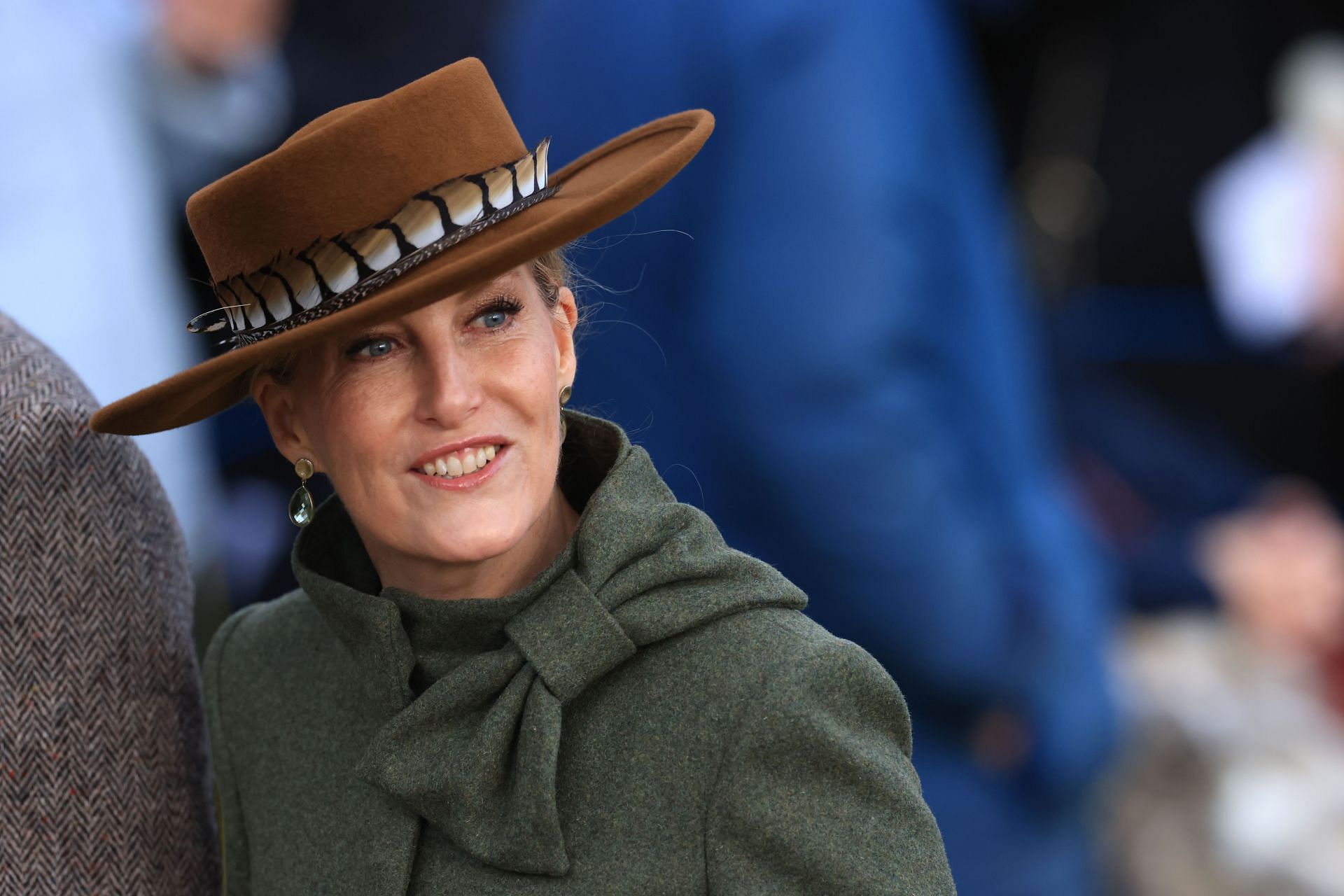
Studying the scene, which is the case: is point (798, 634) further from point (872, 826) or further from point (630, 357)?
point (630, 357)

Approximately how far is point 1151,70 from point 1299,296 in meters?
1.00

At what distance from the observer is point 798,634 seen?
1.37m

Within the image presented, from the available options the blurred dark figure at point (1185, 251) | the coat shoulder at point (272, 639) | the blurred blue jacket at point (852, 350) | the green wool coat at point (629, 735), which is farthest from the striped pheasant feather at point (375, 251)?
the blurred dark figure at point (1185, 251)

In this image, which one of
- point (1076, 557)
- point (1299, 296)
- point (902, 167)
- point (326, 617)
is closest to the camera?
point (326, 617)

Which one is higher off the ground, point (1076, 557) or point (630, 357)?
point (630, 357)

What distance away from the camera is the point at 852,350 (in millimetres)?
2941

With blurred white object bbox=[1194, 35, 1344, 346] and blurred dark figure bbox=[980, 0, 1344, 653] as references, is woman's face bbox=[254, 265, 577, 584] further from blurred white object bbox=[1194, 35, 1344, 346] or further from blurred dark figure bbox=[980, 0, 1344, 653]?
blurred white object bbox=[1194, 35, 1344, 346]

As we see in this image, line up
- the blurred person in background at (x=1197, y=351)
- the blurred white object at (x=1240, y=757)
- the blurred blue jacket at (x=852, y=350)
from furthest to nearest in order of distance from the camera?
the blurred person in background at (x=1197, y=351) → the blurred white object at (x=1240, y=757) → the blurred blue jacket at (x=852, y=350)

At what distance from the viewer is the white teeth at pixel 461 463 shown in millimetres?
1347

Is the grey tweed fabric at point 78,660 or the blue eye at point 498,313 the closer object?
the blue eye at point 498,313

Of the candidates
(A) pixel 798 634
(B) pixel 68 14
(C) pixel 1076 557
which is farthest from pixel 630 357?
(A) pixel 798 634

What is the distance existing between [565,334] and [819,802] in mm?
468

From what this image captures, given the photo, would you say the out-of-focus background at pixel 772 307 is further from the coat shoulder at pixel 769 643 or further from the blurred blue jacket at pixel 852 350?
the coat shoulder at pixel 769 643

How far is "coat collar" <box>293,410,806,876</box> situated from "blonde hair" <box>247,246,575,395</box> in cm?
16
